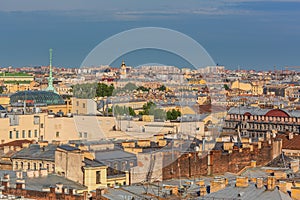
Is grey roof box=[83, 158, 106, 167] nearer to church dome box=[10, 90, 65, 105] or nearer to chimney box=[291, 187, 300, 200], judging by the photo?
chimney box=[291, 187, 300, 200]

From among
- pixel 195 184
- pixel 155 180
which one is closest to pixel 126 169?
pixel 155 180

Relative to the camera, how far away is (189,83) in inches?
5733

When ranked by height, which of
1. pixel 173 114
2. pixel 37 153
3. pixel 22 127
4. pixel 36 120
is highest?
pixel 173 114

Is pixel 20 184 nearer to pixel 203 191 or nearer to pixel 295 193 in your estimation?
pixel 203 191

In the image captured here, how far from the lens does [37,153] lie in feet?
133

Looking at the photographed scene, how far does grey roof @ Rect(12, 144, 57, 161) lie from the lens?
39.1 meters

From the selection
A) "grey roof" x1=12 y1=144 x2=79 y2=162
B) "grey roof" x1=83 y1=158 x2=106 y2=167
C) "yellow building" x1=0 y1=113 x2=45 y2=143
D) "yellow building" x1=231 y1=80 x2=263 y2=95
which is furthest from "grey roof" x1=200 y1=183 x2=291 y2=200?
"yellow building" x1=231 y1=80 x2=263 y2=95

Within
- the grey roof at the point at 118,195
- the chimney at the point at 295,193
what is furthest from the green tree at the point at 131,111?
the chimney at the point at 295,193

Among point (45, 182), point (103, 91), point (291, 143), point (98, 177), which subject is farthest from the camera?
point (103, 91)

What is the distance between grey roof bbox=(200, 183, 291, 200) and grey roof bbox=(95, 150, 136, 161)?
25.3 feet

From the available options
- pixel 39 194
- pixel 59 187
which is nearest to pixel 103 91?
pixel 59 187

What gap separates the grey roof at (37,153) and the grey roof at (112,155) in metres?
2.24

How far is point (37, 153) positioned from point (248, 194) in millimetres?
14161

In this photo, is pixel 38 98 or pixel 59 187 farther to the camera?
pixel 38 98
